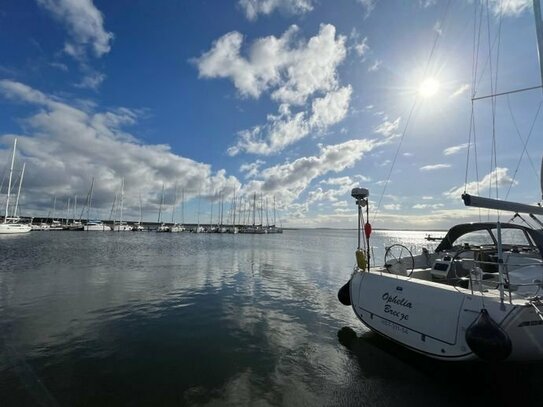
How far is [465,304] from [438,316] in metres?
0.64

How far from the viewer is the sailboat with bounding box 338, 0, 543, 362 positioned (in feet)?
19.5

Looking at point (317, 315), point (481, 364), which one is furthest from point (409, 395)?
point (317, 315)

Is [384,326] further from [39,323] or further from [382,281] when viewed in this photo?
[39,323]

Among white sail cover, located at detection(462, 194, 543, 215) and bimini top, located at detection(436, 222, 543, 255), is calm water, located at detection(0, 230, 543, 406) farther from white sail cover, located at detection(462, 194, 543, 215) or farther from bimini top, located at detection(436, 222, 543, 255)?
white sail cover, located at detection(462, 194, 543, 215)

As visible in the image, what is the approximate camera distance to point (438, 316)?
6.83m

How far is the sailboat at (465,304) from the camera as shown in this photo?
19.5 feet

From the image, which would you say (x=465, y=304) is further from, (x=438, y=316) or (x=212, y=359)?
(x=212, y=359)

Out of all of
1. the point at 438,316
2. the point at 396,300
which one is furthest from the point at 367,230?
the point at 438,316

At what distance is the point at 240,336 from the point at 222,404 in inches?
149

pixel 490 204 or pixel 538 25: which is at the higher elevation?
pixel 538 25

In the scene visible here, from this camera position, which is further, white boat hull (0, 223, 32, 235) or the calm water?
white boat hull (0, 223, 32, 235)

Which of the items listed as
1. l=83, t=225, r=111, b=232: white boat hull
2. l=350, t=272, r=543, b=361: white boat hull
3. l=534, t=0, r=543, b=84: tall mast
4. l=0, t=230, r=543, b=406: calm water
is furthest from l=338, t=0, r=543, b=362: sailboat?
l=83, t=225, r=111, b=232: white boat hull

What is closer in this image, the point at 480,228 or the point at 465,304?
the point at 465,304

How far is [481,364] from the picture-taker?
770 cm
